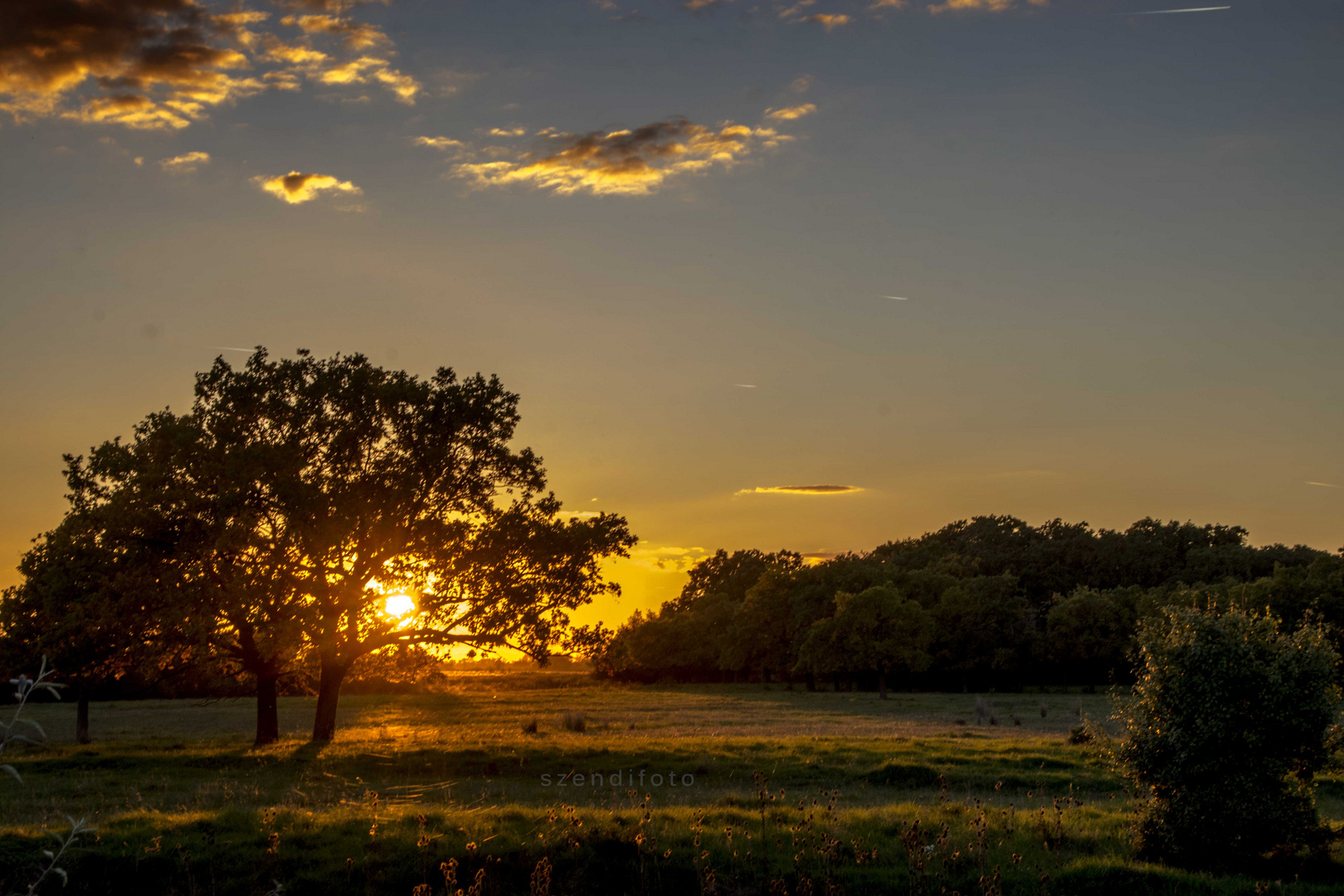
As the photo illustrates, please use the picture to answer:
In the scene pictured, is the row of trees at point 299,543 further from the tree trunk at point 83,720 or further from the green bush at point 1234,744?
the green bush at point 1234,744

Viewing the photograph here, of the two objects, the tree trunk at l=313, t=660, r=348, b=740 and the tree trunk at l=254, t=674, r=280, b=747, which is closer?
the tree trunk at l=313, t=660, r=348, b=740

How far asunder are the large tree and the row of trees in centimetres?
6

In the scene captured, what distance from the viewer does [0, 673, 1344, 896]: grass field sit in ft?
44.5

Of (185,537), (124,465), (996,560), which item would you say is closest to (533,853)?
(185,537)

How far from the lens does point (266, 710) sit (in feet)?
114

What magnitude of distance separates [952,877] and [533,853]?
611 cm

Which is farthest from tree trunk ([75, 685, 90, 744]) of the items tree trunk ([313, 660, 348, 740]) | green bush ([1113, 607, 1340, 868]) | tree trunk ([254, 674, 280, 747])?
green bush ([1113, 607, 1340, 868])

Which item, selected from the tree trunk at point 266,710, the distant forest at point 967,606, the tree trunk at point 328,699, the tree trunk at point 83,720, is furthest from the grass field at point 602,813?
the distant forest at point 967,606

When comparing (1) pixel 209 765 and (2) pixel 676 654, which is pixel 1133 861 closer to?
(1) pixel 209 765

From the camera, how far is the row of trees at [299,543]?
29.7m

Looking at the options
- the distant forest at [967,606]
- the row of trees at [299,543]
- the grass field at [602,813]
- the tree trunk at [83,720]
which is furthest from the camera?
the distant forest at [967,606]

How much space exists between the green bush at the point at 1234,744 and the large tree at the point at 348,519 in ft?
68.7

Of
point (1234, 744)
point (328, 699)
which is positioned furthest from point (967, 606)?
point (1234, 744)

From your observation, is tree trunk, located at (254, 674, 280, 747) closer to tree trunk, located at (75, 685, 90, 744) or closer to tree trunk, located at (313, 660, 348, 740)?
tree trunk, located at (313, 660, 348, 740)
